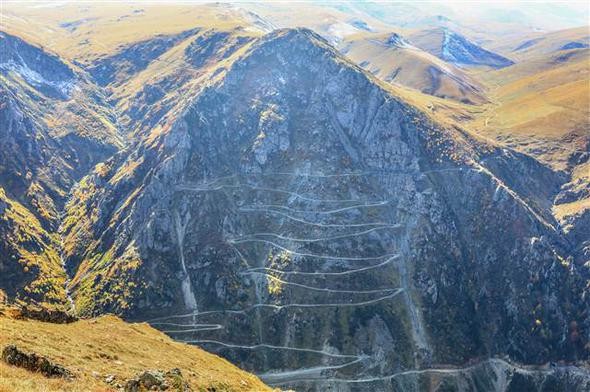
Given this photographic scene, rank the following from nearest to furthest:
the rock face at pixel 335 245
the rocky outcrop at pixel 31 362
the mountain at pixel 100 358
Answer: the mountain at pixel 100 358 < the rocky outcrop at pixel 31 362 < the rock face at pixel 335 245

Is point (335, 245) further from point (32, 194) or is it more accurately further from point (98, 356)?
point (98, 356)

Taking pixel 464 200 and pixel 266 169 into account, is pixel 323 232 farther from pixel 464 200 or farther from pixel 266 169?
pixel 464 200

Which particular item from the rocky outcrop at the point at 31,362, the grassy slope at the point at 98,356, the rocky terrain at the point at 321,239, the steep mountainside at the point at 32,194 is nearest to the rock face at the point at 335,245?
the rocky terrain at the point at 321,239

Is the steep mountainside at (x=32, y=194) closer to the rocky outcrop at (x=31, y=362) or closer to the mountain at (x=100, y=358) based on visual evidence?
the mountain at (x=100, y=358)

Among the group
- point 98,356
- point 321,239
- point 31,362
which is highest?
point 31,362

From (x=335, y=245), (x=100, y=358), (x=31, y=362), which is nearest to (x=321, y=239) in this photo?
(x=335, y=245)

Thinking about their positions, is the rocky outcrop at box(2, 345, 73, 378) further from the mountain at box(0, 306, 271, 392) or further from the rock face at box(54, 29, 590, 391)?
the rock face at box(54, 29, 590, 391)

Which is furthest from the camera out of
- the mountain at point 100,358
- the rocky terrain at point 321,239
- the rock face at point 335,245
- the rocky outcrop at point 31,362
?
the rock face at point 335,245
